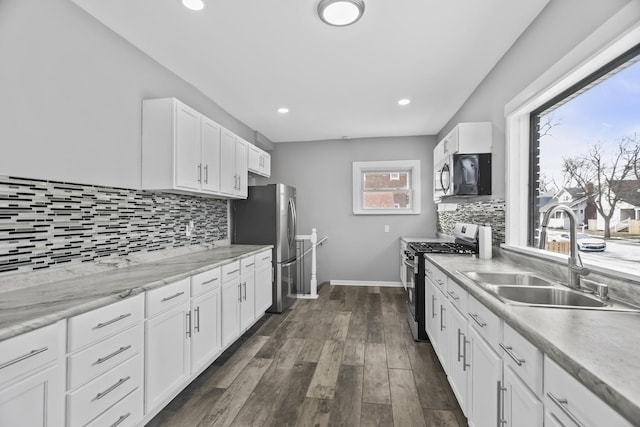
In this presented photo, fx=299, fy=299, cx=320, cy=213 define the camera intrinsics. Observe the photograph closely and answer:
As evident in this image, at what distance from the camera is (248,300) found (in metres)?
3.09

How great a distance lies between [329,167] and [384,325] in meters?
2.91

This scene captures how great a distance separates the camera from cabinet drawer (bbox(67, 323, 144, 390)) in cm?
128

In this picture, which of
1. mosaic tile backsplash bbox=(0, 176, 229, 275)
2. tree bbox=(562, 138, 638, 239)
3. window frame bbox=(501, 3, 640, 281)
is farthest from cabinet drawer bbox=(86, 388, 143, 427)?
tree bbox=(562, 138, 638, 239)

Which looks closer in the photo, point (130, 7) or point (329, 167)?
point (130, 7)

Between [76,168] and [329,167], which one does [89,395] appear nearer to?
[76,168]

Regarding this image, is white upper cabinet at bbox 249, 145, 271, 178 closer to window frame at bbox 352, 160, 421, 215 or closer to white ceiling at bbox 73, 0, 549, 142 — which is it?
white ceiling at bbox 73, 0, 549, 142

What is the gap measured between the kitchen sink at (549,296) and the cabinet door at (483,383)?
0.90 ft

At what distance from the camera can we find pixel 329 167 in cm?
534

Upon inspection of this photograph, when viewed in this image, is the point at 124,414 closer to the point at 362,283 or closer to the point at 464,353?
the point at 464,353

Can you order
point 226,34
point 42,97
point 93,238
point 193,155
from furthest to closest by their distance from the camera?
point 193,155
point 226,34
point 93,238
point 42,97

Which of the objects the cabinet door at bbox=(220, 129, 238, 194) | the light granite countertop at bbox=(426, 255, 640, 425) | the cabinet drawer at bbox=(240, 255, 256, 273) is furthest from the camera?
the cabinet door at bbox=(220, 129, 238, 194)

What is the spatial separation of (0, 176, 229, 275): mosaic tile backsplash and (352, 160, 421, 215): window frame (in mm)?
2997

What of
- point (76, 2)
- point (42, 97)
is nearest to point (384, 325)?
point (42, 97)

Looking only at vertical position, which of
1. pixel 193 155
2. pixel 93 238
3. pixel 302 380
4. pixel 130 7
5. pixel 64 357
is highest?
pixel 130 7
